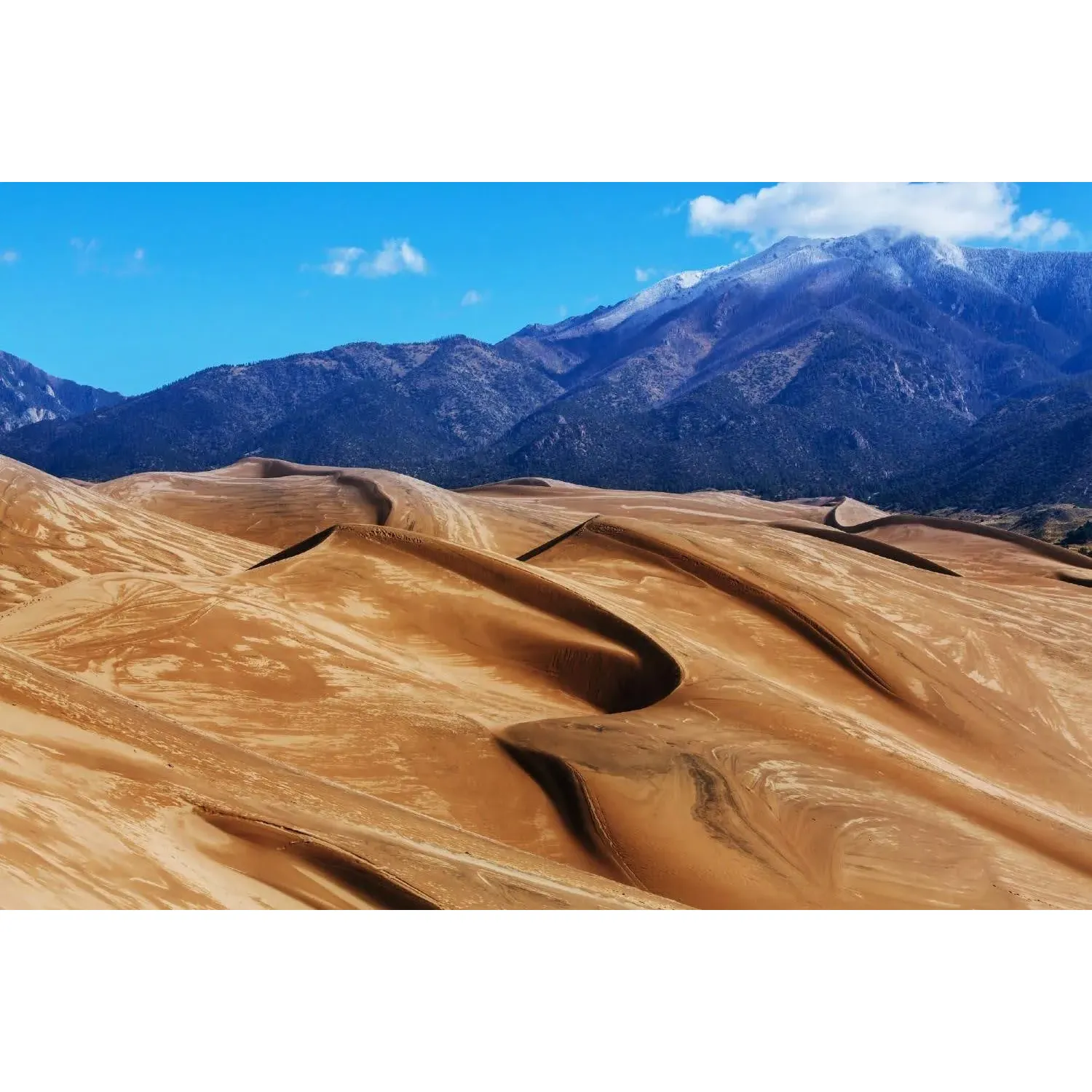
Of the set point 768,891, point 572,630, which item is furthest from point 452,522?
point 768,891

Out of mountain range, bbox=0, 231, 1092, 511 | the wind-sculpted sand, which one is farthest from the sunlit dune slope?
mountain range, bbox=0, 231, 1092, 511

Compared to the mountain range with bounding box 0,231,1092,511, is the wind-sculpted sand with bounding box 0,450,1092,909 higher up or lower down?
lower down

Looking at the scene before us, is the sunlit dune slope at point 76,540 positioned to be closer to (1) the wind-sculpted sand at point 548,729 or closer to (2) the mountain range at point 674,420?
(1) the wind-sculpted sand at point 548,729

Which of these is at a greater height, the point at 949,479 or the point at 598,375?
the point at 598,375

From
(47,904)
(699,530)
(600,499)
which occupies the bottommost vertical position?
(47,904)

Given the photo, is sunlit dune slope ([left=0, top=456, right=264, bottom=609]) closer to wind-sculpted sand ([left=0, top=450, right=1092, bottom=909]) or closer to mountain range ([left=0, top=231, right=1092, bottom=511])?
wind-sculpted sand ([left=0, top=450, right=1092, bottom=909])

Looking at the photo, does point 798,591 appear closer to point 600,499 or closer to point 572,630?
point 572,630
